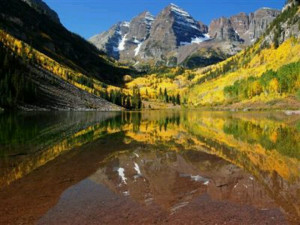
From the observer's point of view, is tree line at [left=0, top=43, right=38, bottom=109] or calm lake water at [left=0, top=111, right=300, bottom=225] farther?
tree line at [left=0, top=43, right=38, bottom=109]

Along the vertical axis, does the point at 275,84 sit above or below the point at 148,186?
above


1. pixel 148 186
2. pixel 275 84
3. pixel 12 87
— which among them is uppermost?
pixel 275 84

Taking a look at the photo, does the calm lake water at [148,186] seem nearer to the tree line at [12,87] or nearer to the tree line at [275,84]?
the tree line at [12,87]

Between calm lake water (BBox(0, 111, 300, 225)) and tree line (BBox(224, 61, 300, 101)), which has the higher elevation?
tree line (BBox(224, 61, 300, 101))

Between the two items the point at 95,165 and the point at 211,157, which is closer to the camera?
the point at 95,165

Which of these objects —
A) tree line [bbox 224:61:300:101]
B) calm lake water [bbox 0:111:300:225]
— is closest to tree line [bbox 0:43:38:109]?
calm lake water [bbox 0:111:300:225]

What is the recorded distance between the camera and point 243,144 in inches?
1187

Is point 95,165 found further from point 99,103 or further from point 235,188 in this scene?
point 99,103

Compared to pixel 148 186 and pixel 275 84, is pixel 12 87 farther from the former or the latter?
pixel 148 186

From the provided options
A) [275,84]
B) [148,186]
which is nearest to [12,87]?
[275,84]

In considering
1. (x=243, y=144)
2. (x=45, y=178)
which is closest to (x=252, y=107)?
(x=243, y=144)

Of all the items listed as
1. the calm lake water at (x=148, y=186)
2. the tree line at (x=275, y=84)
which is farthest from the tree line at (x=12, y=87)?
the tree line at (x=275, y=84)

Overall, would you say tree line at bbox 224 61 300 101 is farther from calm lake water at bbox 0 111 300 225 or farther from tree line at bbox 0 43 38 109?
calm lake water at bbox 0 111 300 225

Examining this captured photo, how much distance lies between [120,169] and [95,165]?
7.00 feet
